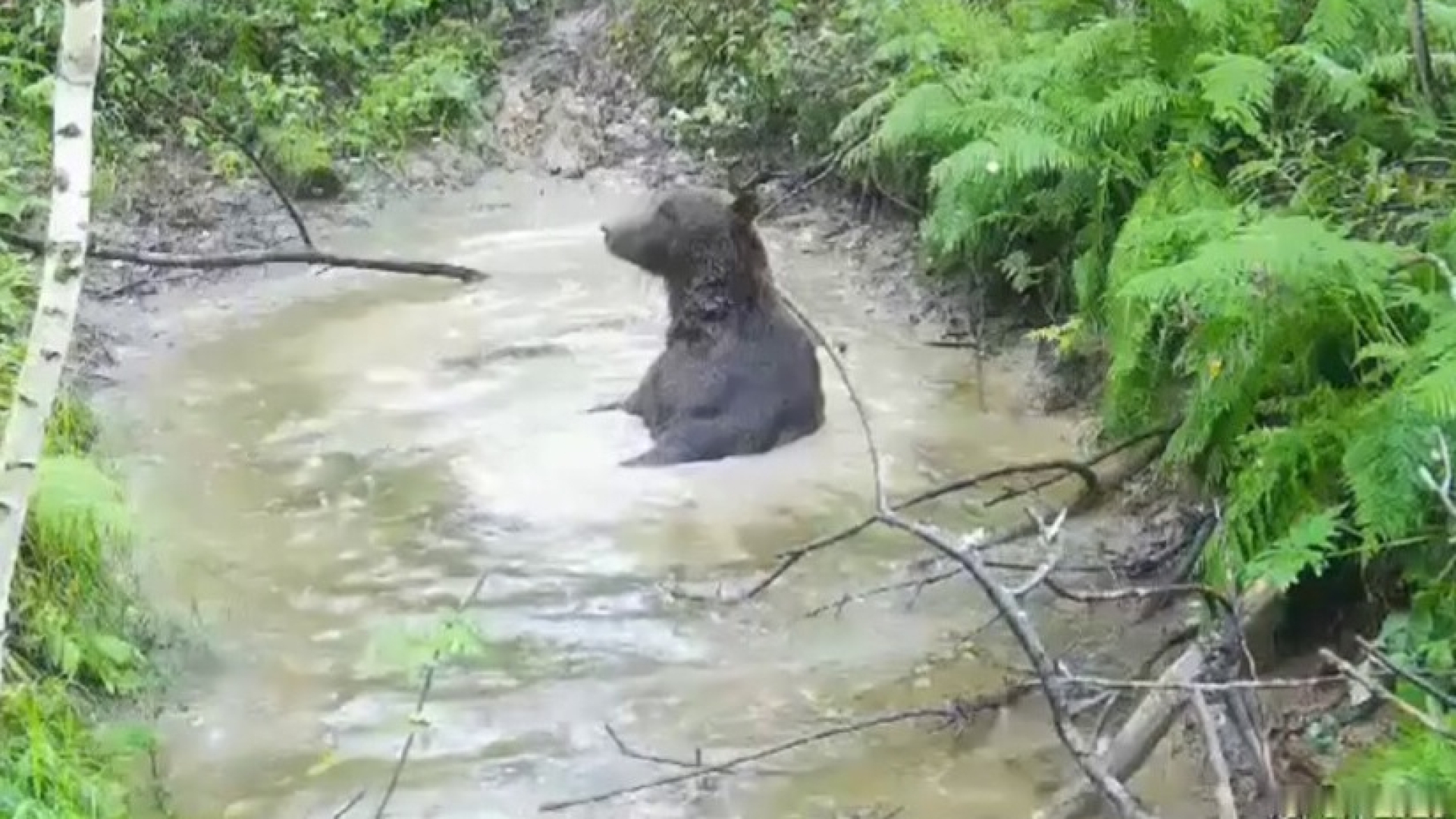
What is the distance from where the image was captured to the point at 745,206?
8.54 m

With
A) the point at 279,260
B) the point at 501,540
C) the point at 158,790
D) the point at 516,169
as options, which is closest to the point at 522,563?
the point at 501,540

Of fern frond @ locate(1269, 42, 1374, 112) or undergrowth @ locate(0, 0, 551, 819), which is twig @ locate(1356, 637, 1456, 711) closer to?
undergrowth @ locate(0, 0, 551, 819)

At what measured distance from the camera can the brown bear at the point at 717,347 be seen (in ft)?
27.0

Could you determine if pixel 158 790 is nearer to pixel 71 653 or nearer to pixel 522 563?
pixel 71 653

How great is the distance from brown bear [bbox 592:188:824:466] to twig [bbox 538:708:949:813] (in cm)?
291

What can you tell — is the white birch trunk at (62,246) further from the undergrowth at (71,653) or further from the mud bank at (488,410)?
the mud bank at (488,410)

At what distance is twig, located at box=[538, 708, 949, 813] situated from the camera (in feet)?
15.5

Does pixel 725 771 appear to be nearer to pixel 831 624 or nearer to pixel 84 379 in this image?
pixel 831 624

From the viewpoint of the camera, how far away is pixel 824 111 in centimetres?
1264

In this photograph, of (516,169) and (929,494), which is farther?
(516,169)

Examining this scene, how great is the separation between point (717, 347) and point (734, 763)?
400 centimetres

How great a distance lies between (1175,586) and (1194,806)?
2.81 ft

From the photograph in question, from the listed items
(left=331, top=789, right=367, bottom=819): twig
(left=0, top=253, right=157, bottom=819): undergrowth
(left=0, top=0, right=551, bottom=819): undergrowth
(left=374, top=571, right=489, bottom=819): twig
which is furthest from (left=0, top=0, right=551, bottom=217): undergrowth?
(left=331, top=789, right=367, bottom=819): twig

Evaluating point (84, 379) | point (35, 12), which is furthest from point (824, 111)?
point (35, 12)
